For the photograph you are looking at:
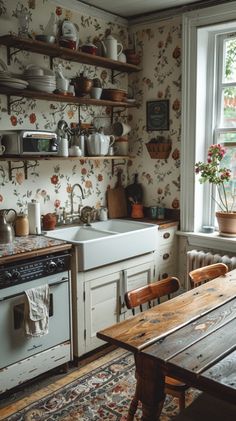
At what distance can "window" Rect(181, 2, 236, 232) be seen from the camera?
3.46 metres

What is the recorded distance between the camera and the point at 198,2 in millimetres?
3391

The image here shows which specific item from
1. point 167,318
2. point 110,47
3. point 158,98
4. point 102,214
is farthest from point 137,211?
point 167,318

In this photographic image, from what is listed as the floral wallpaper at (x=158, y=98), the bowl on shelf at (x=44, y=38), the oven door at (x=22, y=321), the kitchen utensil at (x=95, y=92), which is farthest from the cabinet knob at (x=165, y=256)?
the bowl on shelf at (x=44, y=38)

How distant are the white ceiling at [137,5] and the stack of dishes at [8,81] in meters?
0.99

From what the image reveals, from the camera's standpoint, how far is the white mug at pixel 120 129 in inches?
150

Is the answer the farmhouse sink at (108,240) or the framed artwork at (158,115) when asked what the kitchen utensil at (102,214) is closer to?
the farmhouse sink at (108,240)

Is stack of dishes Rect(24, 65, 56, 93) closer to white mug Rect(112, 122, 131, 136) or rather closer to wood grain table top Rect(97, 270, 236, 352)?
white mug Rect(112, 122, 131, 136)

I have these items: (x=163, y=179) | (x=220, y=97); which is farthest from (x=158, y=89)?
(x=163, y=179)

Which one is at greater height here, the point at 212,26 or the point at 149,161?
the point at 212,26

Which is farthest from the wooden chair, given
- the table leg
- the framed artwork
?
the framed artwork

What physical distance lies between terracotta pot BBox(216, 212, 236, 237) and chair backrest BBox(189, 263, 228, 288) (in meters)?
1.01

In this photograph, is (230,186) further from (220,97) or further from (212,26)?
(212,26)

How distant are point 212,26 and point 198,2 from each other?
0.74 ft

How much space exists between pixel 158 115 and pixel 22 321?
2.15 m
